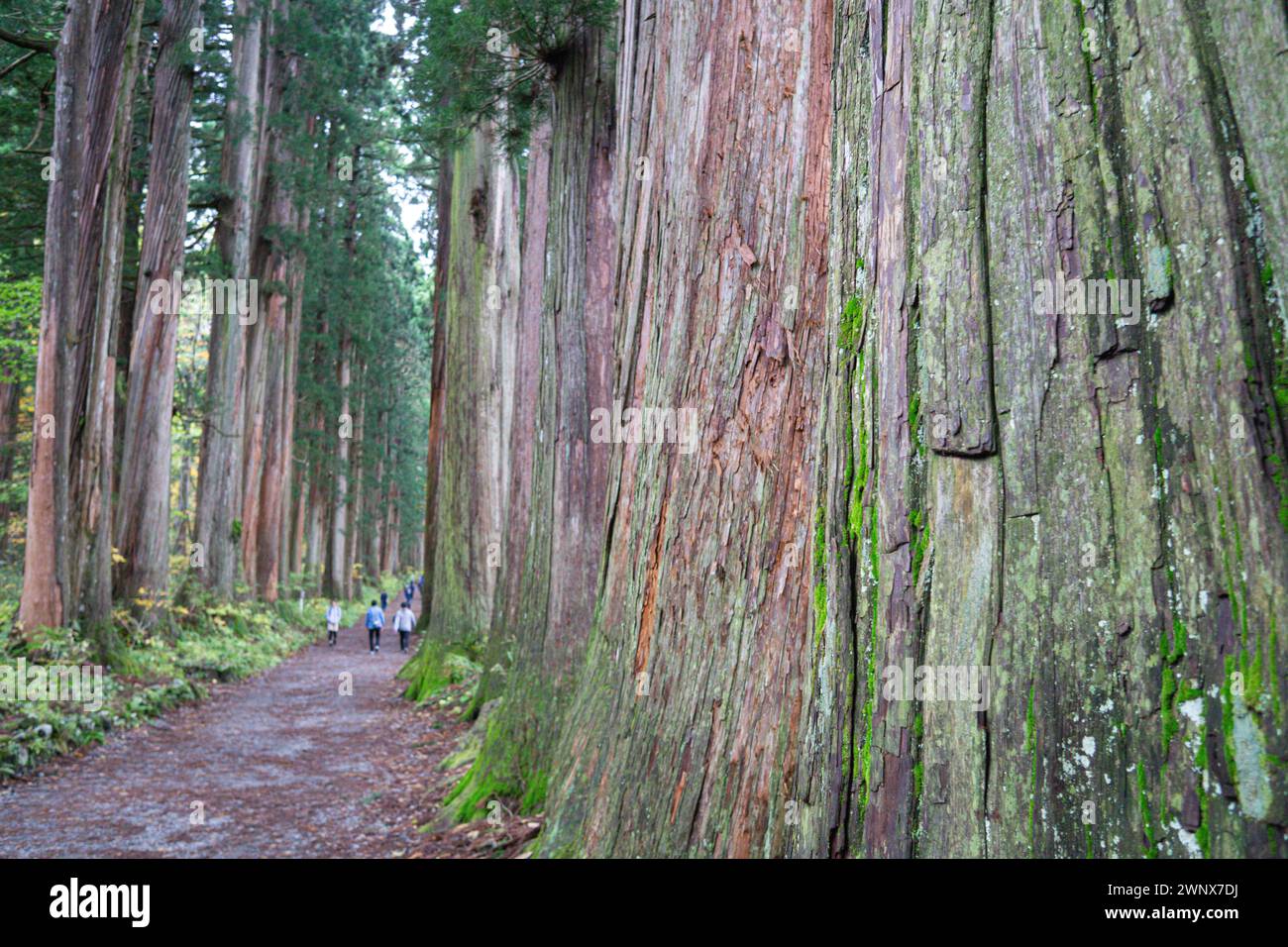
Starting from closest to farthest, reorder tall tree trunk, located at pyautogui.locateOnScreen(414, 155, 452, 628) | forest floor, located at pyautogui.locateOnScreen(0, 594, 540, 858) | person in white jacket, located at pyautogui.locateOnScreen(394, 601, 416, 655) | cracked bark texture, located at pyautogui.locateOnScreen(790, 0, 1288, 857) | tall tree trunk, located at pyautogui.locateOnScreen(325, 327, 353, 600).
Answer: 1. cracked bark texture, located at pyautogui.locateOnScreen(790, 0, 1288, 857)
2. forest floor, located at pyautogui.locateOnScreen(0, 594, 540, 858)
3. tall tree trunk, located at pyautogui.locateOnScreen(414, 155, 452, 628)
4. person in white jacket, located at pyautogui.locateOnScreen(394, 601, 416, 655)
5. tall tree trunk, located at pyautogui.locateOnScreen(325, 327, 353, 600)

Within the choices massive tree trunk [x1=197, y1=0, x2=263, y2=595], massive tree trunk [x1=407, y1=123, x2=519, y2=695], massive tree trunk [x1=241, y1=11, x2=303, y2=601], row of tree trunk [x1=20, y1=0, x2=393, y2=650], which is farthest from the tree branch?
massive tree trunk [x1=241, y1=11, x2=303, y2=601]

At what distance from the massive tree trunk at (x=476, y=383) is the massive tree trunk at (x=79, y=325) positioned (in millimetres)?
4375

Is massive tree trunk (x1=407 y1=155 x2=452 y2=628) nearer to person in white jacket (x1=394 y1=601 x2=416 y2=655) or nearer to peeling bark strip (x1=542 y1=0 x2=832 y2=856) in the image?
person in white jacket (x1=394 y1=601 x2=416 y2=655)

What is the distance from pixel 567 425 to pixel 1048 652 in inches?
215

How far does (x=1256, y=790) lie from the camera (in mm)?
1153

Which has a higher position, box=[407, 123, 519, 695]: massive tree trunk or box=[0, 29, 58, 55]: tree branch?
box=[0, 29, 58, 55]: tree branch

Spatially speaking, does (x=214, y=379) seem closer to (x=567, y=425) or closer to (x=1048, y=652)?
(x=567, y=425)

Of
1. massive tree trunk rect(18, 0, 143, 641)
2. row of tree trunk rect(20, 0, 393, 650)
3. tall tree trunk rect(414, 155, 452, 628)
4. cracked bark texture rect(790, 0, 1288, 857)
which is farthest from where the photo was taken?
tall tree trunk rect(414, 155, 452, 628)

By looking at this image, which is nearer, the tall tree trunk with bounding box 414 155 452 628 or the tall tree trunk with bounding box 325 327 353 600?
the tall tree trunk with bounding box 414 155 452 628

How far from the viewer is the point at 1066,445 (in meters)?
1.41

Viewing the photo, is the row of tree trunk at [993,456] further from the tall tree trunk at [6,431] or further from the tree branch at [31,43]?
the tall tree trunk at [6,431]

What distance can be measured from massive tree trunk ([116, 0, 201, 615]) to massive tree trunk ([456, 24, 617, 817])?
425 inches

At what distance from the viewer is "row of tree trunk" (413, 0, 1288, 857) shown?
123cm

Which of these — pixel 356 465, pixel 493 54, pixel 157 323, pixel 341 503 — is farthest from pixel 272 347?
pixel 493 54
